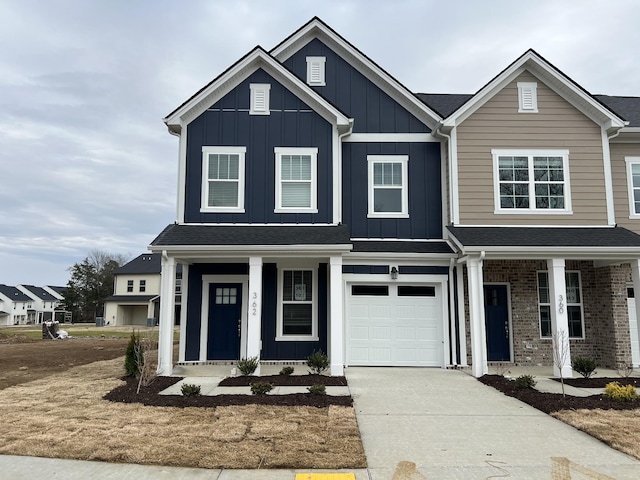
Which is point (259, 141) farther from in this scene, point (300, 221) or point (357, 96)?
point (357, 96)

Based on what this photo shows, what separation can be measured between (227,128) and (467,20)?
8.78 metres

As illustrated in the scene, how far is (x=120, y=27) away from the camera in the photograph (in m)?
14.5

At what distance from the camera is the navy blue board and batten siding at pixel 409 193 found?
1287 centimetres

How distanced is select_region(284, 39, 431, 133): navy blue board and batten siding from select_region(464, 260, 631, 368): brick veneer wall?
487cm

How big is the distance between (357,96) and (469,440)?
1046cm

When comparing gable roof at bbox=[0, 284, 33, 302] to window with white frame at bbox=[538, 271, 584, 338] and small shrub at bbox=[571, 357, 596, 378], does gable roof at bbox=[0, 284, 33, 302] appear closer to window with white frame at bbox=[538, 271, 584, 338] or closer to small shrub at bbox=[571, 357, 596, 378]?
window with white frame at bbox=[538, 271, 584, 338]

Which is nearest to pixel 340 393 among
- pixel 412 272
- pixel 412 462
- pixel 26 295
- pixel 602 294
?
pixel 412 462

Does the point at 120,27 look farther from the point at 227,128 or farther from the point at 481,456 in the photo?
the point at 481,456

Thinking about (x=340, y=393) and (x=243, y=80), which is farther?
(x=243, y=80)

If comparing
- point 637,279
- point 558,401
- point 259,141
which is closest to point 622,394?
point 558,401

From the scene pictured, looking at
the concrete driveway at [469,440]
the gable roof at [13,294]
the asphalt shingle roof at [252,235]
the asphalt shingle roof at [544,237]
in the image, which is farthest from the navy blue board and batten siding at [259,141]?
the gable roof at [13,294]

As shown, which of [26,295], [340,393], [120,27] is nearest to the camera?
[340,393]

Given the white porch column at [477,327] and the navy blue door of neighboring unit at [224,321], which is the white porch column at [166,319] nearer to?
the navy blue door of neighboring unit at [224,321]

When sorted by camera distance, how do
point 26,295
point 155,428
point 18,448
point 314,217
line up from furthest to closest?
point 26,295
point 314,217
point 155,428
point 18,448
